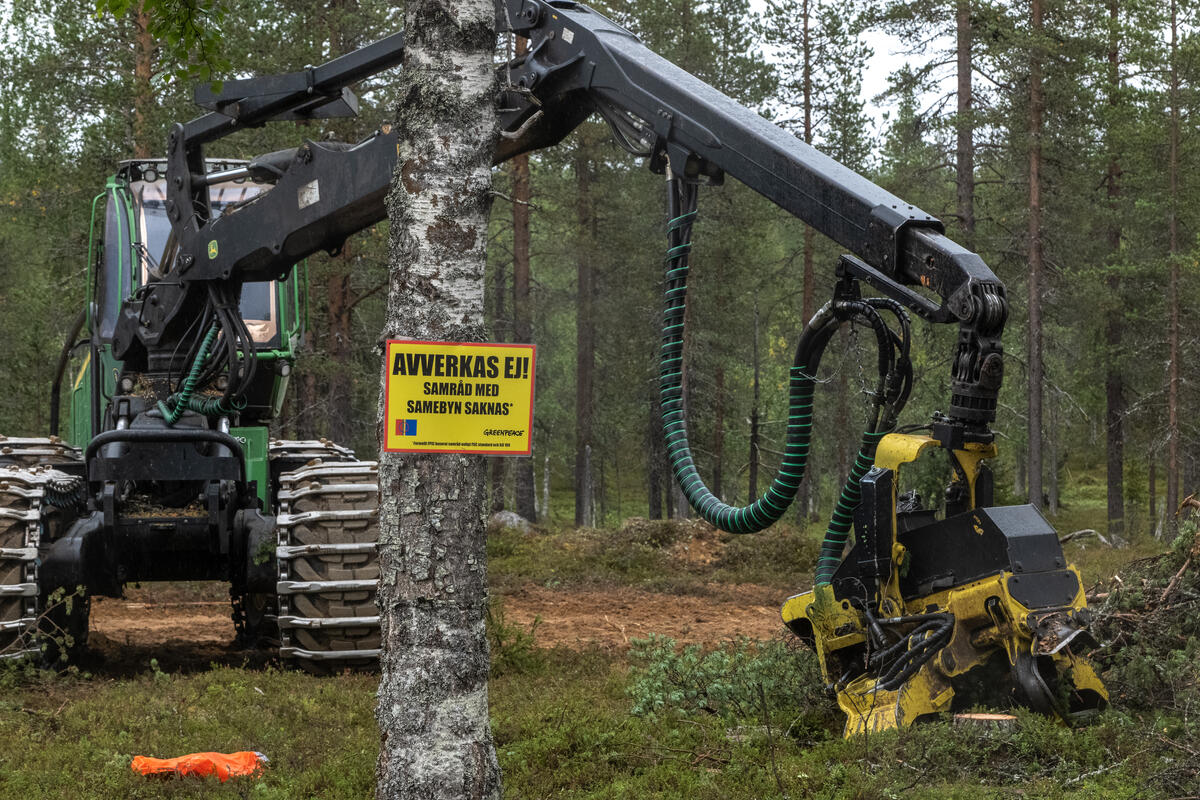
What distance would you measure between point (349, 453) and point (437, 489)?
21.6 ft

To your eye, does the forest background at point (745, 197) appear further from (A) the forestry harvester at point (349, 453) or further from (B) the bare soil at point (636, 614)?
(A) the forestry harvester at point (349, 453)

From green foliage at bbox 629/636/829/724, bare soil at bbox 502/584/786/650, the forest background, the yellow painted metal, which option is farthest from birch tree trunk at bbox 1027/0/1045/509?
the yellow painted metal

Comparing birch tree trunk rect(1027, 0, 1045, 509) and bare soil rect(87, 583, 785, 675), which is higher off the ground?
birch tree trunk rect(1027, 0, 1045, 509)

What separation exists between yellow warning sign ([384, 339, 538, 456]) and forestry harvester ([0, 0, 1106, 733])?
165cm

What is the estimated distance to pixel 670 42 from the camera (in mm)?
25938

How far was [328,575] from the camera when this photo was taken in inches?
303

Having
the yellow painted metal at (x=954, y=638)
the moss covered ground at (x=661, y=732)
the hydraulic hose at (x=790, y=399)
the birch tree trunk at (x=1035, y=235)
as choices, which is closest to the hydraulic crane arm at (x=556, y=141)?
the hydraulic hose at (x=790, y=399)

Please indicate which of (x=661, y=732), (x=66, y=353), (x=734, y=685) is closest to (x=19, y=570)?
(x=66, y=353)

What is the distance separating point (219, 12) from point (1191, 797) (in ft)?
18.1

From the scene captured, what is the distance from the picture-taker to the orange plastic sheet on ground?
567 centimetres

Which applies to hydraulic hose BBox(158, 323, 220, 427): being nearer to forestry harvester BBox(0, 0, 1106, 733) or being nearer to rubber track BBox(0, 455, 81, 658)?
forestry harvester BBox(0, 0, 1106, 733)

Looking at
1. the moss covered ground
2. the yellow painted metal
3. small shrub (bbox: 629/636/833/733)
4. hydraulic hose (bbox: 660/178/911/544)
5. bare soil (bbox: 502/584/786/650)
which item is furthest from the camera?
bare soil (bbox: 502/584/786/650)

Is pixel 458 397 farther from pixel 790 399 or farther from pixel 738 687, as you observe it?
pixel 738 687

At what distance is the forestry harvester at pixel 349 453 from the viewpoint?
5.69 metres
